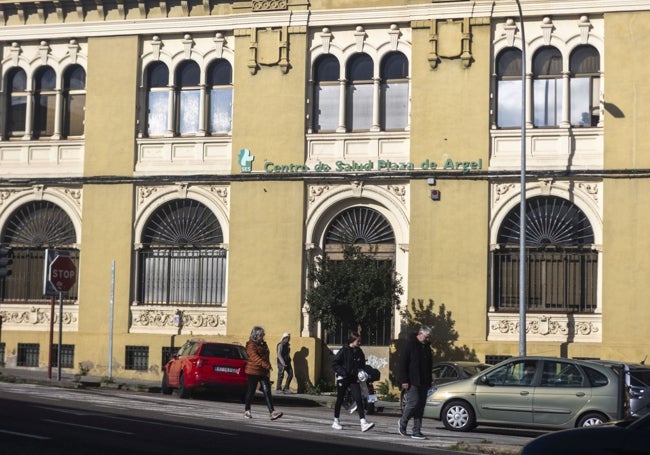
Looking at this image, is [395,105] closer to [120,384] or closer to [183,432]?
[120,384]

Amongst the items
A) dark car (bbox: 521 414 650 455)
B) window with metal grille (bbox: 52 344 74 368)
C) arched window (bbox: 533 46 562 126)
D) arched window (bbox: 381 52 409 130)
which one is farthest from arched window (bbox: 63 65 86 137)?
dark car (bbox: 521 414 650 455)

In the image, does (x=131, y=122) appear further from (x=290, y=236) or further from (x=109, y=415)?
(x=109, y=415)

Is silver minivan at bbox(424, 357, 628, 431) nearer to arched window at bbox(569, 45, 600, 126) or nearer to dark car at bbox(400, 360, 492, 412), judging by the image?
dark car at bbox(400, 360, 492, 412)

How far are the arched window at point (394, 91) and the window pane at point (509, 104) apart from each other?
2660 mm

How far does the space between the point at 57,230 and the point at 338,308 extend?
1008cm

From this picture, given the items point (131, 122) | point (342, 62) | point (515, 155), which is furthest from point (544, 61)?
point (131, 122)

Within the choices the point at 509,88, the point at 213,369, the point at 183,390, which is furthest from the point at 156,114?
the point at 213,369

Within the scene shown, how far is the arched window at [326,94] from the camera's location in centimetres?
3550

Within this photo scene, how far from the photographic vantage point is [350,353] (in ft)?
71.8

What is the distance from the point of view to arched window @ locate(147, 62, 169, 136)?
37.1 metres

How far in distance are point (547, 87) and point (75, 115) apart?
47.8ft

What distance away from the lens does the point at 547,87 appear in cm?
3388

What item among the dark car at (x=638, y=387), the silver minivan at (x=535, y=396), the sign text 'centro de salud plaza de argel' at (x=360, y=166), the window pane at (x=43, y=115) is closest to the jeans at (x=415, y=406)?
the silver minivan at (x=535, y=396)

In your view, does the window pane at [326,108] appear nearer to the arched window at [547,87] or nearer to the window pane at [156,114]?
the window pane at [156,114]
